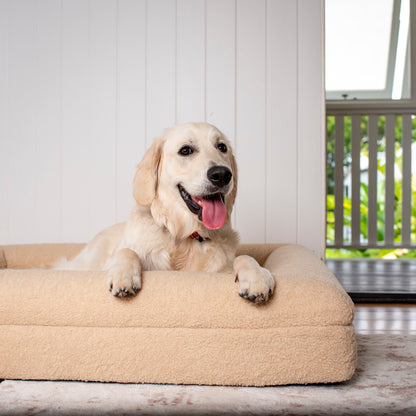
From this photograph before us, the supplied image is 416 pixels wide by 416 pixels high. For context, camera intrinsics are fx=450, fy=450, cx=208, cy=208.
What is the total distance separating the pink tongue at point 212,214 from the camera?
5.16 feet

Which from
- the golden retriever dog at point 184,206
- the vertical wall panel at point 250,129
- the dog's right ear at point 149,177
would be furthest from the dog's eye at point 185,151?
the vertical wall panel at point 250,129

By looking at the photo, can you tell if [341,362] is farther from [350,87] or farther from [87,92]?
[350,87]

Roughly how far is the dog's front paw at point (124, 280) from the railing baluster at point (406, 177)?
3.70m

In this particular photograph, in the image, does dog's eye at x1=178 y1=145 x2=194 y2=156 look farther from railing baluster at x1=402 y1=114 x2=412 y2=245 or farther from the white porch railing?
railing baluster at x1=402 y1=114 x2=412 y2=245

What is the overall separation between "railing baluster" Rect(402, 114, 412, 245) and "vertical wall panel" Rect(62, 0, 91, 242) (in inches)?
119

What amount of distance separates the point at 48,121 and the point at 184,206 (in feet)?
5.59

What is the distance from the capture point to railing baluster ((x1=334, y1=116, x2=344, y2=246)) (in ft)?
14.3

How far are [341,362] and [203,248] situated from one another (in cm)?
62

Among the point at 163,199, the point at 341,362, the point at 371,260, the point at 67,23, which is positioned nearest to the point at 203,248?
the point at 163,199

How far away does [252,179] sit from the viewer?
287 centimetres

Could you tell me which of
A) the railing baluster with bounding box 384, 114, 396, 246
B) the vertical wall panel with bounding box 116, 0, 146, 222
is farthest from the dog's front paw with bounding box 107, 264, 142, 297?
the railing baluster with bounding box 384, 114, 396, 246

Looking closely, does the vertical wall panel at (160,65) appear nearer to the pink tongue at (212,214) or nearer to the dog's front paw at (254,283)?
the pink tongue at (212,214)

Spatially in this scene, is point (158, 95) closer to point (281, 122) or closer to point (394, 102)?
point (281, 122)

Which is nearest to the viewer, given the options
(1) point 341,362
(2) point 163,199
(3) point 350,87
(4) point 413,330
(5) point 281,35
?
(1) point 341,362
